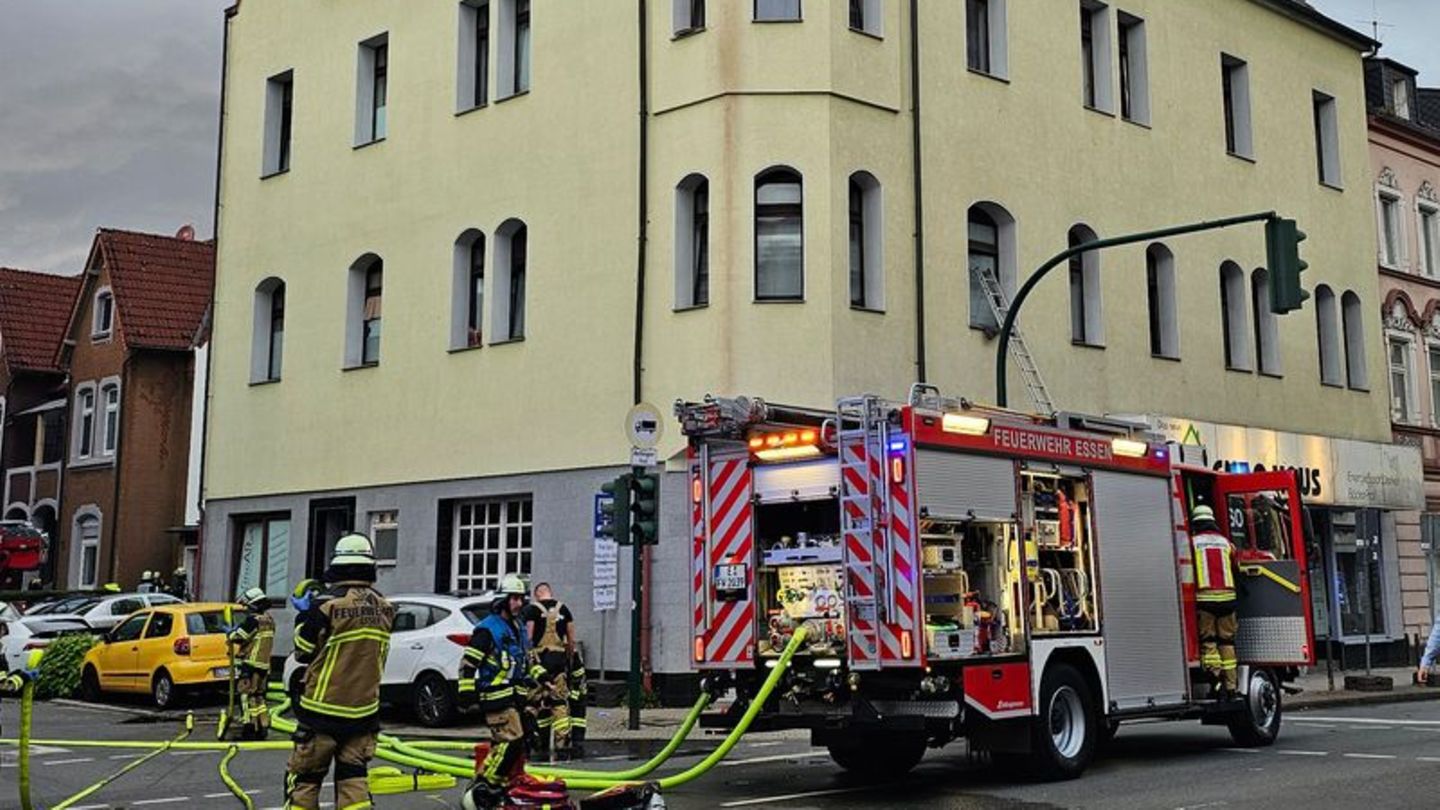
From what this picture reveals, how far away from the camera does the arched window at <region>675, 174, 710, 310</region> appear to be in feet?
68.5

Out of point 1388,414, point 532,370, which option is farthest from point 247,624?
point 1388,414

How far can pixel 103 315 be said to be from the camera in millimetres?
39406

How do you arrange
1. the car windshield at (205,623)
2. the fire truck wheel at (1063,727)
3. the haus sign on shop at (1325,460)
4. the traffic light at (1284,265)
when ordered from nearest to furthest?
the fire truck wheel at (1063,727) < the traffic light at (1284,265) < the car windshield at (205,623) < the haus sign on shop at (1325,460)

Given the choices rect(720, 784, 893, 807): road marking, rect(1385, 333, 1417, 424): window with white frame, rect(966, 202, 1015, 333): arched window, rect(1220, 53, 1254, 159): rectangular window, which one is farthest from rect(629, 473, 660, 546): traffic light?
rect(1385, 333, 1417, 424): window with white frame

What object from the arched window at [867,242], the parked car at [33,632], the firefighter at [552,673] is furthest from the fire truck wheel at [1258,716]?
the parked car at [33,632]

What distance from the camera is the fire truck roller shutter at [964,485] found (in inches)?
448

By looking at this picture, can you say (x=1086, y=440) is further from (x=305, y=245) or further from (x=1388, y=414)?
(x=1388, y=414)

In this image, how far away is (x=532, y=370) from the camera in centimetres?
2256

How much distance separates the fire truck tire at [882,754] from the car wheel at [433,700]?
6.59 meters

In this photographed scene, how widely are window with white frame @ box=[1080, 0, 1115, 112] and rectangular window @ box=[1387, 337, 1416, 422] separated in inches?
428

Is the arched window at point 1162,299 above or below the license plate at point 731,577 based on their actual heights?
above

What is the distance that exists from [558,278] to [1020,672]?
12419 mm

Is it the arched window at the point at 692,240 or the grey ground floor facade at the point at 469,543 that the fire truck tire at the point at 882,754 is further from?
the arched window at the point at 692,240

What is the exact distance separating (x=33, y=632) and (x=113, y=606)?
2.03 meters
